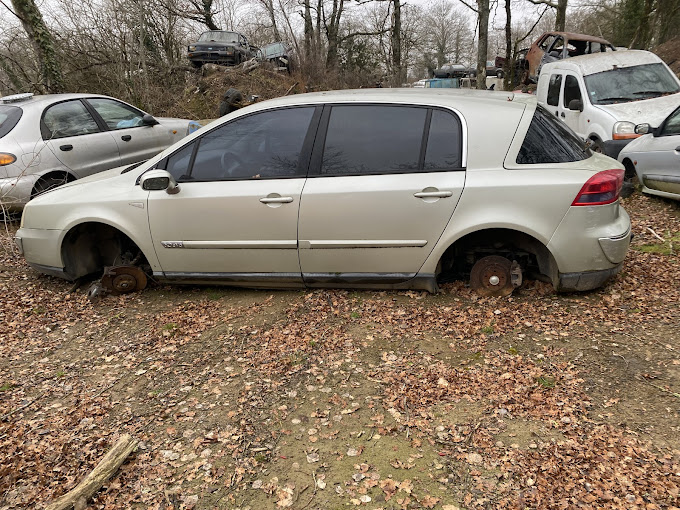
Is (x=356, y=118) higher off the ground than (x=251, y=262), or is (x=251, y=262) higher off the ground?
(x=356, y=118)

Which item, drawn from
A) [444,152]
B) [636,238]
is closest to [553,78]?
[636,238]

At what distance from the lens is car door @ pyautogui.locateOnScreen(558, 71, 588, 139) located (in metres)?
8.20

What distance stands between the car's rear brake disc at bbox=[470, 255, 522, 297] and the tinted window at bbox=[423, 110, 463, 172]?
88 centimetres

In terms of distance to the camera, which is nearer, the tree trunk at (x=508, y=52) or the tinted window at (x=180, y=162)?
the tinted window at (x=180, y=162)

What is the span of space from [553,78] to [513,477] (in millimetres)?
9032

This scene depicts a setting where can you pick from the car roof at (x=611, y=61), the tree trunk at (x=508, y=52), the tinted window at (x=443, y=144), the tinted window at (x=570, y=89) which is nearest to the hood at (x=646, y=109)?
the tinted window at (x=570, y=89)

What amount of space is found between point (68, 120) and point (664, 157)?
806 cm

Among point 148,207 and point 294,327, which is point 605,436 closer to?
point 294,327

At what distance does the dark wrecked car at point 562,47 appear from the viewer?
14.6 metres

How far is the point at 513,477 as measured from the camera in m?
2.38

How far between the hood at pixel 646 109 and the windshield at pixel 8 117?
Result: 28.5 feet

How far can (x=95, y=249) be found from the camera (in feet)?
16.2

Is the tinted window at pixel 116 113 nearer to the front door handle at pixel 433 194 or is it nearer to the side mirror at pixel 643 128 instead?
the front door handle at pixel 433 194

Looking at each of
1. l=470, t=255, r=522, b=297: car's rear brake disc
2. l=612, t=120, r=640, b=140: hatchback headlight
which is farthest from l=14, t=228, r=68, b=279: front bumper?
l=612, t=120, r=640, b=140: hatchback headlight
